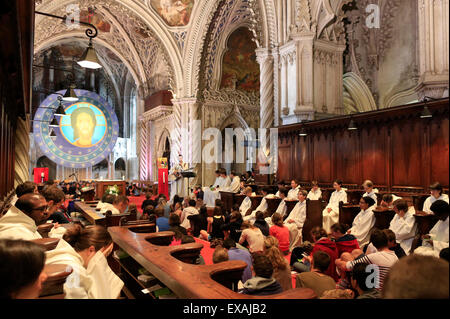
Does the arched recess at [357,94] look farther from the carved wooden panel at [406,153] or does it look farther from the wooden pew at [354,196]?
the wooden pew at [354,196]

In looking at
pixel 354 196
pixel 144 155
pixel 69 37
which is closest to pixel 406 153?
pixel 354 196

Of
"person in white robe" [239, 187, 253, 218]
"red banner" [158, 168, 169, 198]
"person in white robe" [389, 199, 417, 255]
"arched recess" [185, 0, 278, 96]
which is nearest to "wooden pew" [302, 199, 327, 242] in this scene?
"person in white robe" [389, 199, 417, 255]

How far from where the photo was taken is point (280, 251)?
3.37 m

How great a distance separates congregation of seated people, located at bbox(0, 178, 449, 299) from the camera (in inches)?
43.1

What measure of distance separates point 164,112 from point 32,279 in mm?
17614

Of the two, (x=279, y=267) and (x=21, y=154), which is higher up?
(x=21, y=154)

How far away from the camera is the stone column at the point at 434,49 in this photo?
6793 millimetres

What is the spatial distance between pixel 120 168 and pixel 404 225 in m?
25.4

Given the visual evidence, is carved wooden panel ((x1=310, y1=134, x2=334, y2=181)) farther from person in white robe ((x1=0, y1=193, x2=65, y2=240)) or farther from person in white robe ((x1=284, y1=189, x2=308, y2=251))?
person in white robe ((x1=0, y1=193, x2=65, y2=240))

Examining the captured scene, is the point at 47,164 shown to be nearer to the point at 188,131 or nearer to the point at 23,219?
the point at 188,131

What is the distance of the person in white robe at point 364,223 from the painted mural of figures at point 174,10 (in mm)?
12668

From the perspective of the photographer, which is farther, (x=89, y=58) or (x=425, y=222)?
(x=89, y=58)

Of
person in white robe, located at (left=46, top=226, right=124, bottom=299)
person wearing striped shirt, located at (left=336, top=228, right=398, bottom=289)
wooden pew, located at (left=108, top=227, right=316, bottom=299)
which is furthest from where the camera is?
person wearing striped shirt, located at (left=336, top=228, right=398, bottom=289)

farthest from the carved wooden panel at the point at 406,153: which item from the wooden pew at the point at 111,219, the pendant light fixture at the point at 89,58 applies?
the pendant light fixture at the point at 89,58
